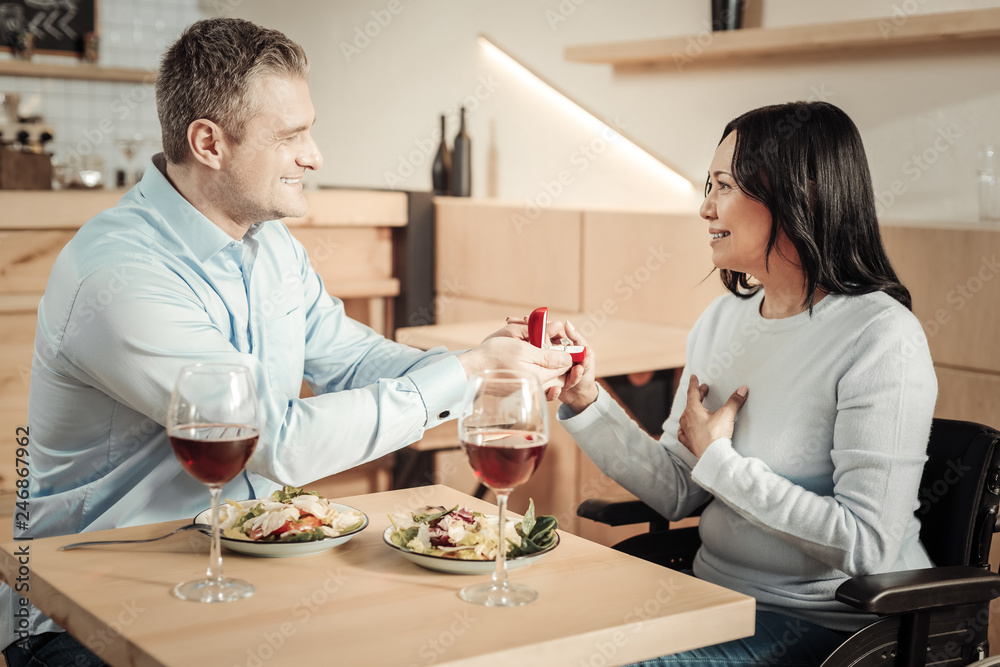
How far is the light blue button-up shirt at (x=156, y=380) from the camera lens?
4.70 ft

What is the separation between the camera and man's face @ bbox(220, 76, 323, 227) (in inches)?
66.3

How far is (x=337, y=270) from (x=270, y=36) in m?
2.07

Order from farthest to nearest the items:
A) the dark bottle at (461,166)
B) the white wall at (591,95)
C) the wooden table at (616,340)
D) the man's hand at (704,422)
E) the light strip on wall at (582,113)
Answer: the dark bottle at (461,166), the light strip on wall at (582,113), the white wall at (591,95), the wooden table at (616,340), the man's hand at (704,422)

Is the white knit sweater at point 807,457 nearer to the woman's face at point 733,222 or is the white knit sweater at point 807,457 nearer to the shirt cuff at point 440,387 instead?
the woman's face at point 733,222

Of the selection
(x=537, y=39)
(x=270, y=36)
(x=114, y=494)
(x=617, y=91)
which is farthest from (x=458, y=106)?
(x=114, y=494)

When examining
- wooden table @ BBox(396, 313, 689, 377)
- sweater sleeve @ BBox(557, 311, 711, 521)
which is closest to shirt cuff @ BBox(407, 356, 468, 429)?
sweater sleeve @ BBox(557, 311, 711, 521)

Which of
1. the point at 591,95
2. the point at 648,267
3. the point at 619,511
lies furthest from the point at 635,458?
the point at 591,95

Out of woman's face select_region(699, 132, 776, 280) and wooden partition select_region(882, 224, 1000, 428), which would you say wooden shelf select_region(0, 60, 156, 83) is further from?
woman's face select_region(699, 132, 776, 280)

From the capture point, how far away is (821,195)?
1.65 m

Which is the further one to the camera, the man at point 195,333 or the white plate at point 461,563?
the man at point 195,333

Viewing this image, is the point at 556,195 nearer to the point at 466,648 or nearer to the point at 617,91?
the point at 617,91

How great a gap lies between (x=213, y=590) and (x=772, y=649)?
0.81 metres

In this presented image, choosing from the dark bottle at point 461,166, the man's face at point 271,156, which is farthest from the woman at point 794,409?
the dark bottle at point 461,166

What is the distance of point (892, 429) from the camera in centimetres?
150
